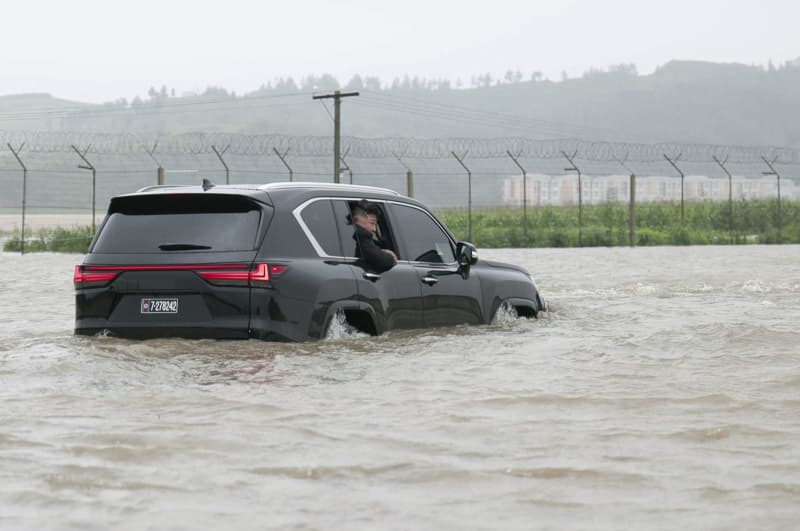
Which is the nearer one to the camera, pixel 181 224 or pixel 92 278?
pixel 181 224

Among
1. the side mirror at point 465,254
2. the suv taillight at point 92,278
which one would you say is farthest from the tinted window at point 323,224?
the side mirror at point 465,254

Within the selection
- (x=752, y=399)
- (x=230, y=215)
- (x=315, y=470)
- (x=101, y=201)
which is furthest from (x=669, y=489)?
(x=101, y=201)

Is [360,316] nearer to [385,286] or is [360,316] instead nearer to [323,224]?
[385,286]

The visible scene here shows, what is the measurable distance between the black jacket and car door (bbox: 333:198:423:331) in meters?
0.04

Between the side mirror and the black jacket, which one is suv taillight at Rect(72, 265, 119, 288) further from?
the side mirror

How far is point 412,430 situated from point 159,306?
295 cm

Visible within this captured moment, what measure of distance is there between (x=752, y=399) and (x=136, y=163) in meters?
127

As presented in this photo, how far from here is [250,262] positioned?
9062 mm

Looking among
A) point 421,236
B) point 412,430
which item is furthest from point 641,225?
point 412,430

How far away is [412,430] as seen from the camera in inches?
272

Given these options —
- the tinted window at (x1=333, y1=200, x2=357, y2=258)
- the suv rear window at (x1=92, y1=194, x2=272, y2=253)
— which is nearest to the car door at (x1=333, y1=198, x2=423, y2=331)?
the tinted window at (x1=333, y1=200, x2=357, y2=258)

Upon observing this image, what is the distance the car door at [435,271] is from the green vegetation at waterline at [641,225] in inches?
1021

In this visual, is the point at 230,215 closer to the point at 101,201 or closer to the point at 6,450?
the point at 6,450

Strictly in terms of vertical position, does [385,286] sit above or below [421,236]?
below
